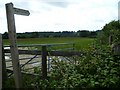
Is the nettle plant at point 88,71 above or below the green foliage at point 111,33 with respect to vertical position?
below

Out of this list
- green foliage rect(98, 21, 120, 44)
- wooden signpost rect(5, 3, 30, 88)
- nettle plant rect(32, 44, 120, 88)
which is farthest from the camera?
green foliage rect(98, 21, 120, 44)

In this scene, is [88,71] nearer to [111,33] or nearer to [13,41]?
[13,41]

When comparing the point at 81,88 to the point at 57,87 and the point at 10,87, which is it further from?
the point at 10,87

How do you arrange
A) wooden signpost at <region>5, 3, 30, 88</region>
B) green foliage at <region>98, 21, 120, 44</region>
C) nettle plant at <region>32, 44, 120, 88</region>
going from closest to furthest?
nettle plant at <region>32, 44, 120, 88</region>, wooden signpost at <region>5, 3, 30, 88</region>, green foliage at <region>98, 21, 120, 44</region>

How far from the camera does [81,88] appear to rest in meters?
5.93

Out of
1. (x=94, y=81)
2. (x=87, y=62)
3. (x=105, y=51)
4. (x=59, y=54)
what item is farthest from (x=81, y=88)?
(x=59, y=54)

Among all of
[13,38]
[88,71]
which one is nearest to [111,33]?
[88,71]

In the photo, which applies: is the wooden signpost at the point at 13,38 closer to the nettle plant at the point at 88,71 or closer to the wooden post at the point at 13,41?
the wooden post at the point at 13,41

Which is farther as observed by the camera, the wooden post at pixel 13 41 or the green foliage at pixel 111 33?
the green foliage at pixel 111 33

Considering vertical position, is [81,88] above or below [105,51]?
below

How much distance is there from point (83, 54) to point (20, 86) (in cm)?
160

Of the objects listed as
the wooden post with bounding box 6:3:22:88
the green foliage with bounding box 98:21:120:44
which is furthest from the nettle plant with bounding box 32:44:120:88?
the green foliage with bounding box 98:21:120:44

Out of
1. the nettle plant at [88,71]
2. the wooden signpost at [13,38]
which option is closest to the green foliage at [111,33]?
the nettle plant at [88,71]

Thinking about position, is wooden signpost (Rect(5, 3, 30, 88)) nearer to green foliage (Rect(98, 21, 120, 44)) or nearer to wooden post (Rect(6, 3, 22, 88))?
wooden post (Rect(6, 3, 22, 88))
